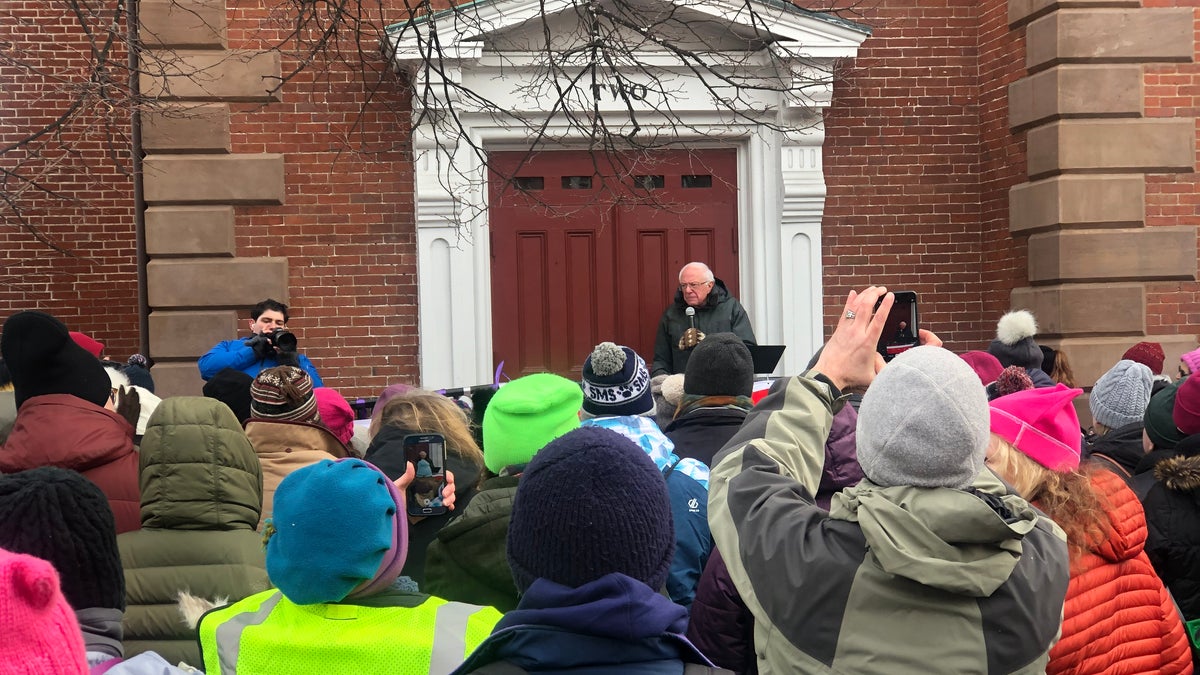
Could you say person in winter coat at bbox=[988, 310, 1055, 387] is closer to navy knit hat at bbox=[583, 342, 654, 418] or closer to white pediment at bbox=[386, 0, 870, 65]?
white pediment at bbox=[386, 0, 870, 65]

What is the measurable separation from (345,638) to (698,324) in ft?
21.4


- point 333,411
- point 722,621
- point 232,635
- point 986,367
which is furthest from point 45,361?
point 986,367

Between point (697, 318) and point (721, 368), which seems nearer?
point (721, 368)

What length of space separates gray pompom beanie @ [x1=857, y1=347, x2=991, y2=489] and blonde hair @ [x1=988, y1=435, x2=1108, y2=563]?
673 millimetres

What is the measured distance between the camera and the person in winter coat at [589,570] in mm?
2051

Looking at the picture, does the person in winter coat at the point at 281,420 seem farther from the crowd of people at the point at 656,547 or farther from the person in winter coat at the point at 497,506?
the person in winter coat at the point at 497,506

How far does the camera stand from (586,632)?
2.06 meters

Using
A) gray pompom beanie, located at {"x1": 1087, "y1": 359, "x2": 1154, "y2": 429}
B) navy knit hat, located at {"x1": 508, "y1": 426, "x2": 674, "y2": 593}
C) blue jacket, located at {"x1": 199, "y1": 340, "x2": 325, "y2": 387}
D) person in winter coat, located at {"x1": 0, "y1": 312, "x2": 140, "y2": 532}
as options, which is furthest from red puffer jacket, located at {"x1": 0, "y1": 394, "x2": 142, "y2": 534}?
gray pompom beanie, located at {"x1": 1087, "y1": 359, "x2": 1154, "y2": 429}

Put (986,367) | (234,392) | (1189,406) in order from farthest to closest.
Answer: (986,367), (234,392), (1189,406)

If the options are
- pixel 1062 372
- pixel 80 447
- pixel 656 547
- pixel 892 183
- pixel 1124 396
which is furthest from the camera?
pixel 892 183

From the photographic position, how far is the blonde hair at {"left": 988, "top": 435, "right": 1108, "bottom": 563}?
9.43 feet

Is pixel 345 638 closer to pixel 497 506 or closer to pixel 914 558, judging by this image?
pixel 497 506

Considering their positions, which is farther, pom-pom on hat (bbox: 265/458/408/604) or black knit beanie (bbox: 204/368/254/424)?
black knit beanie (bbox: 204/368/254/424)

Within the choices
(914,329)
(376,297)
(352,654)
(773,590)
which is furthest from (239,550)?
(376,297)
